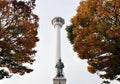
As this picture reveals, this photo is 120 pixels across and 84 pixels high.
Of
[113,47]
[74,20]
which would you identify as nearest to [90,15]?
[74,20]

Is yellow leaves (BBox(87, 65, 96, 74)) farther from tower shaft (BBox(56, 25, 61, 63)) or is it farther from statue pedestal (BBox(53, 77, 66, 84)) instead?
tower shaft (BBox(56, 25, 61, 63))

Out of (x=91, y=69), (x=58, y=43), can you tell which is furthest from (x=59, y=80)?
(x=58, y=43)

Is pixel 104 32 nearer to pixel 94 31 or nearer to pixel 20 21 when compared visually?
pixel 94 31

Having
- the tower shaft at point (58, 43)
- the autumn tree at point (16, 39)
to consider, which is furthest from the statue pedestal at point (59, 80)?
the tower shaft at point (58, 43)

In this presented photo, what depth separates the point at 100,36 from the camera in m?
21.8

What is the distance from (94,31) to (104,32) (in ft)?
3.34

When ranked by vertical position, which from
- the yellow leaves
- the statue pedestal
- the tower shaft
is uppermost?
the tower shaft

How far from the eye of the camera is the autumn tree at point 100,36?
70.5 feet

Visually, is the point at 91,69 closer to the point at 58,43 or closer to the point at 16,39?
the point at 16,39

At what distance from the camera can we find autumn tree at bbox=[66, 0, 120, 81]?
2148 cm

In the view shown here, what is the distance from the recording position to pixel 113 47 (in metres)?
21.3

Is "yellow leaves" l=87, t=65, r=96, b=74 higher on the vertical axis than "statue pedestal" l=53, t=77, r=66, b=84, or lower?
lower

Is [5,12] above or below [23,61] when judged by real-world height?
above

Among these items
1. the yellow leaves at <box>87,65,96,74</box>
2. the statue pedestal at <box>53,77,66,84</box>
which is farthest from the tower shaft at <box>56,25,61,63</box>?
the yellow leaves at <box>87,65,96,74</box>
